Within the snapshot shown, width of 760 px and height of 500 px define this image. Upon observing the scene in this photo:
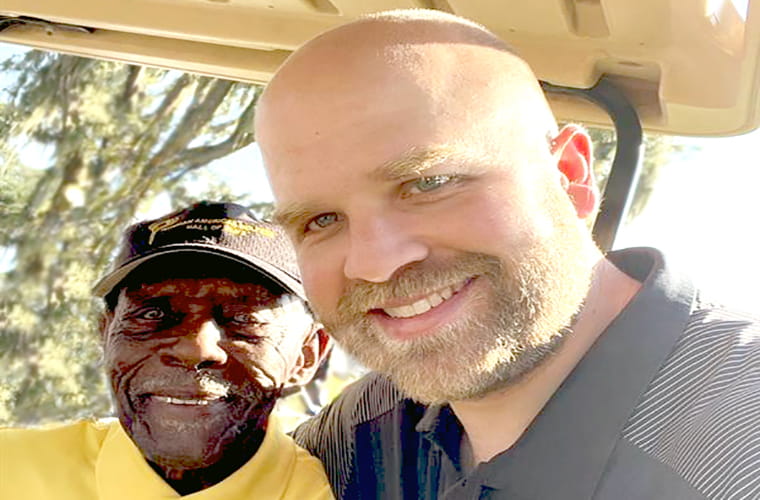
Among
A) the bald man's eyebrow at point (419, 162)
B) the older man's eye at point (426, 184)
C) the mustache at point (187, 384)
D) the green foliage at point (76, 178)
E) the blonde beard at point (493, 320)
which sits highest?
the bald man's eyebrow at point (419, 162)

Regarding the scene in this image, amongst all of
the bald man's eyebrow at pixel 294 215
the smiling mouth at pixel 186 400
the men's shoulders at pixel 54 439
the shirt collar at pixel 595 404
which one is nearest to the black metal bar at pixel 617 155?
the shirt collar at pixel 595 404

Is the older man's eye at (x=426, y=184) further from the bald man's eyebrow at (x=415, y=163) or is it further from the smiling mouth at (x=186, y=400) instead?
the smiling mouth at (x=186, y=400)

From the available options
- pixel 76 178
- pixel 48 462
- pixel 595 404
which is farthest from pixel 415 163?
pixel 76 178

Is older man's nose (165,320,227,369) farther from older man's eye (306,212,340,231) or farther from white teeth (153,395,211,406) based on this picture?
older man's eye (306,212,340,231)

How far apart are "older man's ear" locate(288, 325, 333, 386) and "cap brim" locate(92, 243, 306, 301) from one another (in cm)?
11

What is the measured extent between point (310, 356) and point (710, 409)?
0.87 metres

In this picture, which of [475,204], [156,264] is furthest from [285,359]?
[475,204]

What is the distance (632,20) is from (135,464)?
3.62ft

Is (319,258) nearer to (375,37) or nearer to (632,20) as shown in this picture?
(375,37)

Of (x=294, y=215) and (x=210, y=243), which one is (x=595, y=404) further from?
(x=210, y=243)

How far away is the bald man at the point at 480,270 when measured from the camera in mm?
1553

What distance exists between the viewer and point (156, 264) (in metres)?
1.97

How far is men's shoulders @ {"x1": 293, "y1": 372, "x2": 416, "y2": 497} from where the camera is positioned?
2.06 metres

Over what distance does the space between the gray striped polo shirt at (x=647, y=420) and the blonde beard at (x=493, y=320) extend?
0.07 metres
